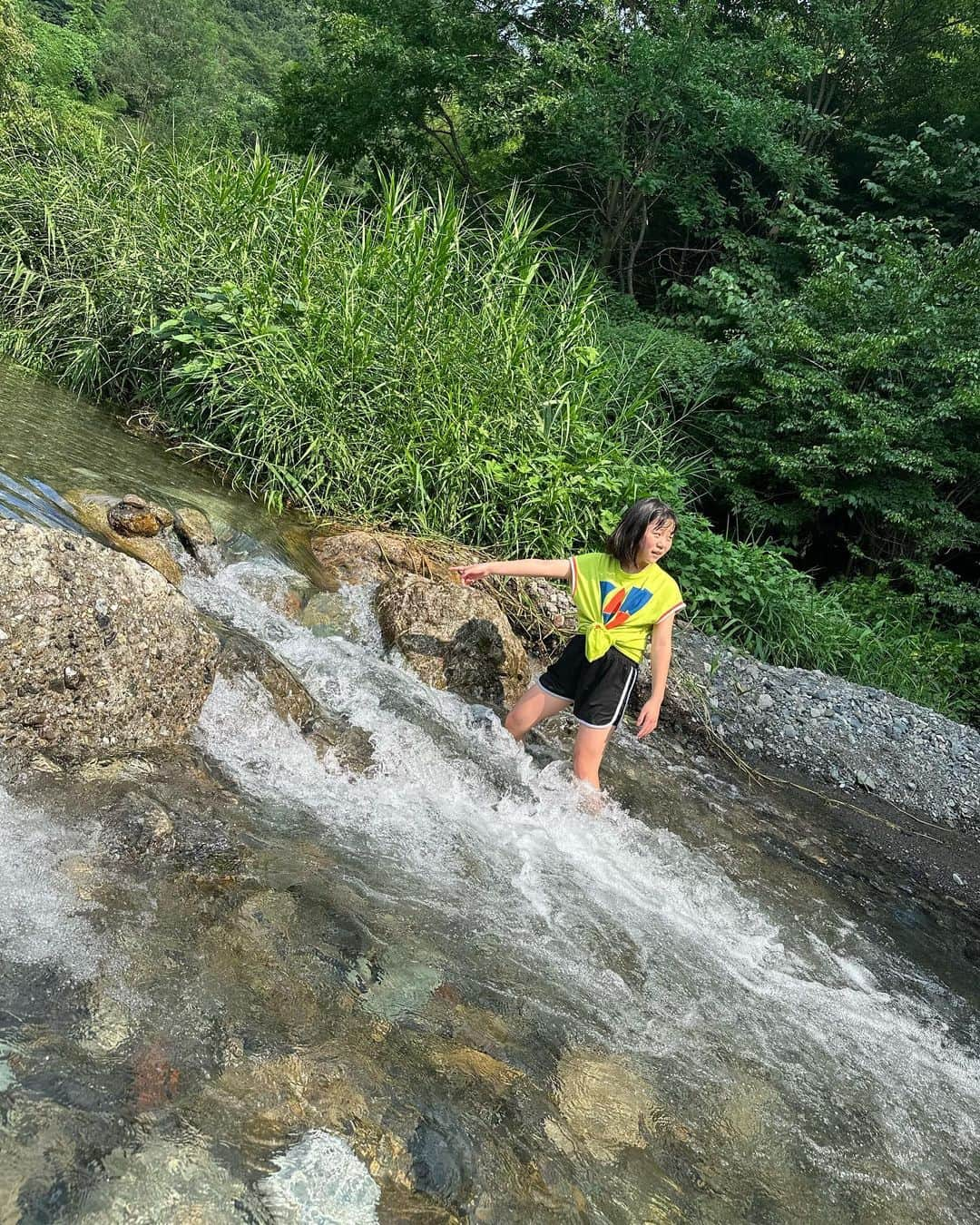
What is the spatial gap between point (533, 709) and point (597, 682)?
50cm

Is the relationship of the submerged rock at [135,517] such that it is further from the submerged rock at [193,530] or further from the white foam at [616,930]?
the white foam at [616,930]

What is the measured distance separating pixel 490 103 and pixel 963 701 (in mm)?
10578

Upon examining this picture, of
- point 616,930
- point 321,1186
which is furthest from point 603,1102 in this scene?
point 616,930

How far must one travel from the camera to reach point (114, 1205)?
65.4 inches

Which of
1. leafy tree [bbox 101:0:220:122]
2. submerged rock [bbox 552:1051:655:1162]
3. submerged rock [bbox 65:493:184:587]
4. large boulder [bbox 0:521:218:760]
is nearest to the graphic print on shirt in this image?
large boulder [bbox 0:521:218:760]

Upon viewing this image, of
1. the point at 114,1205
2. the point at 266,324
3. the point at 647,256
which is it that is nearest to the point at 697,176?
the point at 647,256

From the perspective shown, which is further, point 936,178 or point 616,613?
point 936,178

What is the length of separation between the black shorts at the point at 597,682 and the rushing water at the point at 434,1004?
1.50ft

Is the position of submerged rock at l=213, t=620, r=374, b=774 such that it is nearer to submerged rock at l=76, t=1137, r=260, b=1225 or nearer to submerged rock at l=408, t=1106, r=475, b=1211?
submerged rock at l=408, t=1106, r=475, b=1211

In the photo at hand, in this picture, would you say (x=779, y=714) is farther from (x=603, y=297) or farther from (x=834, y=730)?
(x=603, y=297)

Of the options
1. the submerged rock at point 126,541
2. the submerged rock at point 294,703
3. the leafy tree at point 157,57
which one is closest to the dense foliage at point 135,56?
the leafy tree at point 157,57

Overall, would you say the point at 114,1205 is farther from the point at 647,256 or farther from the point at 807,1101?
the point at 647,256

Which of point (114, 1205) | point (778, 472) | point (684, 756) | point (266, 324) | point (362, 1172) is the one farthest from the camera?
point (778, 472)

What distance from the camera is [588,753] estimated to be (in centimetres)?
437
